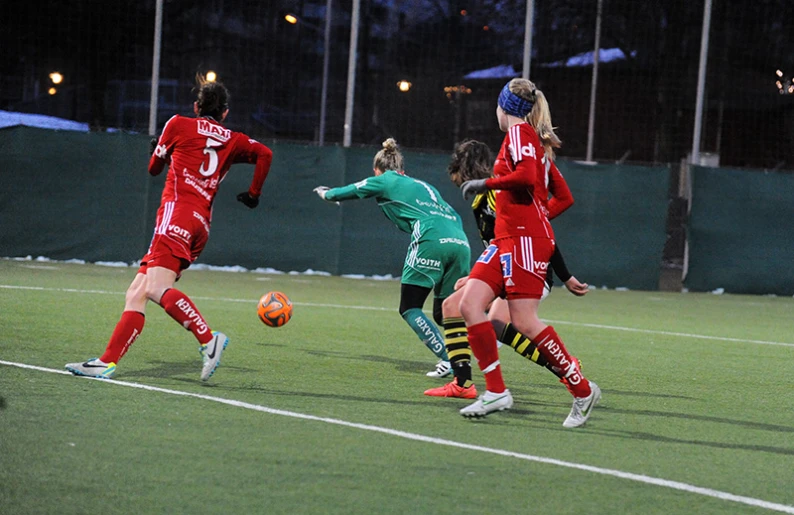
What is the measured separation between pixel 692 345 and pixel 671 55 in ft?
43.1

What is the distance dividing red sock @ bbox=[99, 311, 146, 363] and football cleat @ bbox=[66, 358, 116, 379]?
4 cm

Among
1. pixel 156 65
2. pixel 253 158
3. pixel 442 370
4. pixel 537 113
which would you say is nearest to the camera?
pixel 537 113

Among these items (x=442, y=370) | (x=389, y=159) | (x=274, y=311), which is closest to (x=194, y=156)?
(x=389, y=159)

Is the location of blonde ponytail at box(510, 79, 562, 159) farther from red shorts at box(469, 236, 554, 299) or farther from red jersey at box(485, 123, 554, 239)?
red shorts at box(469, 236, 554, 299)

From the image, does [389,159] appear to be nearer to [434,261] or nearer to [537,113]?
[434,261]

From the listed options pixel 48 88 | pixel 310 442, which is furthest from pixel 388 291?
pixel 310 442

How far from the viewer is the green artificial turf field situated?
4480 mm

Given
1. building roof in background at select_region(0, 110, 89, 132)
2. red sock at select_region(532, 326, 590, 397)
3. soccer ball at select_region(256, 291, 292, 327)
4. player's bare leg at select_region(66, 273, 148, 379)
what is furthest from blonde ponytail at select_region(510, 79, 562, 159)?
building roof in background at select_region(0, 110, 89, 132)

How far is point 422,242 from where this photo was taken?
26.6 feet

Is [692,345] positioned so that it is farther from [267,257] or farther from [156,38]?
[156,38]

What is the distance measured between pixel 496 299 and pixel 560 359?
3.67 ft

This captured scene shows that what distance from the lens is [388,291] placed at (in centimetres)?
1591

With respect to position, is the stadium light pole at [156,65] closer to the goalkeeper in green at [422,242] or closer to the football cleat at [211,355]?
the goalkeeper in green at [422,242]

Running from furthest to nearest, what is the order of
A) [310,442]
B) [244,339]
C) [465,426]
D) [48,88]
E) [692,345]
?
1. [48,88]
2. [692,345]
3. [244,339]
4. [465,426]
5. [310,442]
